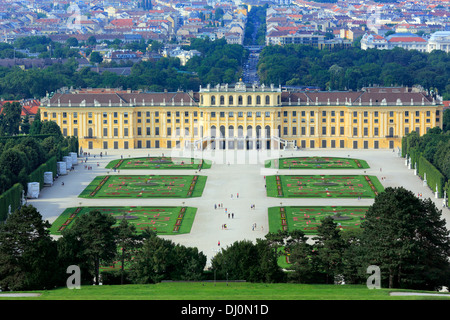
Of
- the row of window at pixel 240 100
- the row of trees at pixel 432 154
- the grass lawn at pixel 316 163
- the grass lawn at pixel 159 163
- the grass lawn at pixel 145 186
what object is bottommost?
the grass lawn at pixel 145 186

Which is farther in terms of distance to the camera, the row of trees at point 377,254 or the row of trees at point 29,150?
the row of trees at point 29,150

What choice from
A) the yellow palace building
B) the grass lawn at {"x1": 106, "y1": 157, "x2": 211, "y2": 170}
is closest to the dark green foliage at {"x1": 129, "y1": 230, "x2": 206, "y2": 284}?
the grass lawn at {"x1": 106, "y1": 157, "x2": 211, "y2": 170}

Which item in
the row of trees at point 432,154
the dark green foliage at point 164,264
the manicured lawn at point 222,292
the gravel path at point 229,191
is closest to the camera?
the manicured lawn at point 222,292

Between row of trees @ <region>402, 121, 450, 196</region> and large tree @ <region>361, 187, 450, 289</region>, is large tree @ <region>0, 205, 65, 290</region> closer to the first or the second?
large tree @ <region>361, 187, 450, 289</region>

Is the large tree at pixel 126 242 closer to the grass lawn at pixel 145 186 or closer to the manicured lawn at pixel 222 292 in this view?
→ the manicured lawn at pixel 222 292

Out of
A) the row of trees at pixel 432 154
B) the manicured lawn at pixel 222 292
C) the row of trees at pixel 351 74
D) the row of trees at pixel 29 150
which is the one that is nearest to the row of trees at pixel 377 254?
the manicured lawn at pixel 222 292
